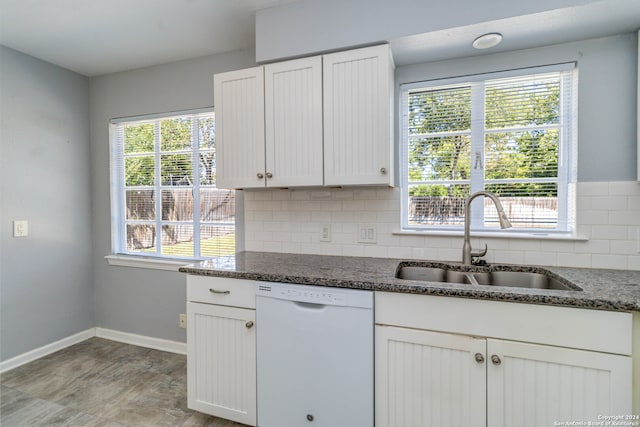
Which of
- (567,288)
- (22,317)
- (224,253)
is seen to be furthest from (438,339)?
(22,317)

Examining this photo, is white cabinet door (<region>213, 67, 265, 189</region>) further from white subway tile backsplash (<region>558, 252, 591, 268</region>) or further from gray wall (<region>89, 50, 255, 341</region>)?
white subway tile backsplash (<region>558, 252, 591, 268</region>)

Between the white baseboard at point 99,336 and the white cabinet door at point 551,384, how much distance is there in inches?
92.2

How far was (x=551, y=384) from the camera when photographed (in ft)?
3.81

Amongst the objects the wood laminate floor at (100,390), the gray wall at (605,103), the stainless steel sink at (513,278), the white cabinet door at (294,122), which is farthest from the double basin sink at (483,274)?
the wood laminate floor at (100,390)

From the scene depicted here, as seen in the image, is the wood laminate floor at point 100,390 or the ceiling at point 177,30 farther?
the wood laminate floor at point 100,390

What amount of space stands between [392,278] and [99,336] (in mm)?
3026

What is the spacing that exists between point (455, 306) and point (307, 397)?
850 millimetres

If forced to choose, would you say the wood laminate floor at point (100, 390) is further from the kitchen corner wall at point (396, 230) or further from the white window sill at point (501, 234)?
the white window sill at point (501, 234)

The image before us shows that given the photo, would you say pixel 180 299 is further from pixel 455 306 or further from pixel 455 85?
pixel 455 85

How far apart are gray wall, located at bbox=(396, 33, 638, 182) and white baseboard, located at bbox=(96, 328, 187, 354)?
315cm

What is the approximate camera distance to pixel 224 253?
2533mm

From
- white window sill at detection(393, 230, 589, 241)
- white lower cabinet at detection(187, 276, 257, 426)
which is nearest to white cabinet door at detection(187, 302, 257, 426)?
white lower cabinet at detection(187, 276, 257, 426)

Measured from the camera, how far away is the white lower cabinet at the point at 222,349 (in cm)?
159

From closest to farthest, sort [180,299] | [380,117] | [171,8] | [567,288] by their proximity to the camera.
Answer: [567,288] → [380,117] → [171,8] → [180,299]
